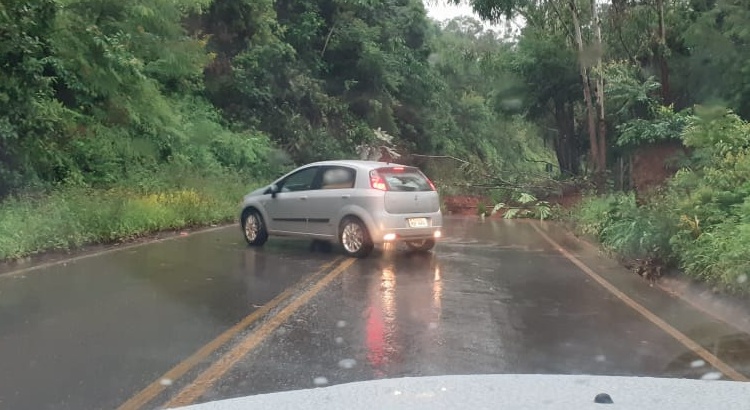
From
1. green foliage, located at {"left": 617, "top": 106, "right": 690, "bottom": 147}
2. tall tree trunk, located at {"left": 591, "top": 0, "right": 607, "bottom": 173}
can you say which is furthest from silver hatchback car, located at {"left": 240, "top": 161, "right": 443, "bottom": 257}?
tall tree trunk, located at {"left": 591, "top": 0, "right": 607, "bottom": 173}

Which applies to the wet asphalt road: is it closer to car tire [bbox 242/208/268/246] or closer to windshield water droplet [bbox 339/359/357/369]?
windshield water droplet [bbox 339/359/357/369]

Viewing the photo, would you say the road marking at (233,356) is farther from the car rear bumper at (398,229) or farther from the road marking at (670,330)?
the road marking at (670,330)

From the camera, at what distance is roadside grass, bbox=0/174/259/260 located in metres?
13.1

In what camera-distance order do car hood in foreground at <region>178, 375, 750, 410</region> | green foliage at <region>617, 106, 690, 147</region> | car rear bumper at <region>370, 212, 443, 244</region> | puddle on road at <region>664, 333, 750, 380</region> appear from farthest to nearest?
green foliage at <region>617, 106, 690, 147</region>, car rear bumper at <region>370, 212, 443, 244</region>, puddle on road at <region>664, 333, 750, 380</region>, car hood in foreground at <region>178, 375, 750, 410</region>

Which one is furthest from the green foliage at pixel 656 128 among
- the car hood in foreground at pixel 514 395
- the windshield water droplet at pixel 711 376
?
the car hood in foreground at pixel 514 395

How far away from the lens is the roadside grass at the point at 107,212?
43.0ft

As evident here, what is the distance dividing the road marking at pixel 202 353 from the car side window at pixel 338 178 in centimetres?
346

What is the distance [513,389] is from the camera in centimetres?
409

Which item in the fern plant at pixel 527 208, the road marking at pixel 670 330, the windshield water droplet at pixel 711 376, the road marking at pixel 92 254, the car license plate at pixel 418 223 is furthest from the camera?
the fern plant at pixel 527 208

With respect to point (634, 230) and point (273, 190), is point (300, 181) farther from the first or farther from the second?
point (634, 230)

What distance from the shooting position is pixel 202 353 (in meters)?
6.61

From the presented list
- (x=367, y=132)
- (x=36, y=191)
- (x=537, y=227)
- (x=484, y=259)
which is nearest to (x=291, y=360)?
(x=484, y=259)

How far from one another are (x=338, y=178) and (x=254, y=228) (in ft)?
7.52

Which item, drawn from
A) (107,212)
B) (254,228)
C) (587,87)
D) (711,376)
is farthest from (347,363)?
(587,87)
